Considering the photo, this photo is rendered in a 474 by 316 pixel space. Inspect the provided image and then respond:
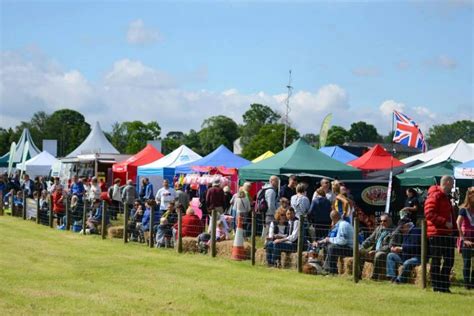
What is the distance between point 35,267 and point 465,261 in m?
8.55

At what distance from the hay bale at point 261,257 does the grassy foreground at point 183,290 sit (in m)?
0.31

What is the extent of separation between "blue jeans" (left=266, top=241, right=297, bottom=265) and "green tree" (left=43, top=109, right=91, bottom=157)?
4168 inches

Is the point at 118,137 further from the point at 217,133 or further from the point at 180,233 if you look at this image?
the point at 180,233

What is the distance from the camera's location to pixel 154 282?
1339 centimetres

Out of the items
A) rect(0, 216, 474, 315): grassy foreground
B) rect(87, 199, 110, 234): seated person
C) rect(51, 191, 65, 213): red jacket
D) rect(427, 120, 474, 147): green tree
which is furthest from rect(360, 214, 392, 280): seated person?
rect(427, 120, 474, 147): green tree

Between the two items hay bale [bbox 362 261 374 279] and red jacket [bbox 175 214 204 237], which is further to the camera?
red jacket [bbox 175 214 204 237]

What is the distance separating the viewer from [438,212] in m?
12.7

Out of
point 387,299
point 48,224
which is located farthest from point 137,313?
point 48,224

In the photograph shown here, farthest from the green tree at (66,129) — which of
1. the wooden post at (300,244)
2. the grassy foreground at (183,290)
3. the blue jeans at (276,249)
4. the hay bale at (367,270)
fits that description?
the hay bale at (367,270)

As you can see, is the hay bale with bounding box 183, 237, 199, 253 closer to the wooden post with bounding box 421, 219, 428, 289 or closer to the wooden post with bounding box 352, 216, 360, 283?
the wooden post with bounding box 352, 216, 360, 283

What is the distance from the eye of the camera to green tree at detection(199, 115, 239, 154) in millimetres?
127625

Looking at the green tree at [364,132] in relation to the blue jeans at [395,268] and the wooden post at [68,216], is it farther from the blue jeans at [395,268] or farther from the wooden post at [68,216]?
the blue jeans at [395,268]

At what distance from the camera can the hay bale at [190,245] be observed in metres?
18.4

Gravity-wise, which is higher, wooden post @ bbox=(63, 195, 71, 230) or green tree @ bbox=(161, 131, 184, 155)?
green tree @ bbox=(161, 131, 184, 155)
